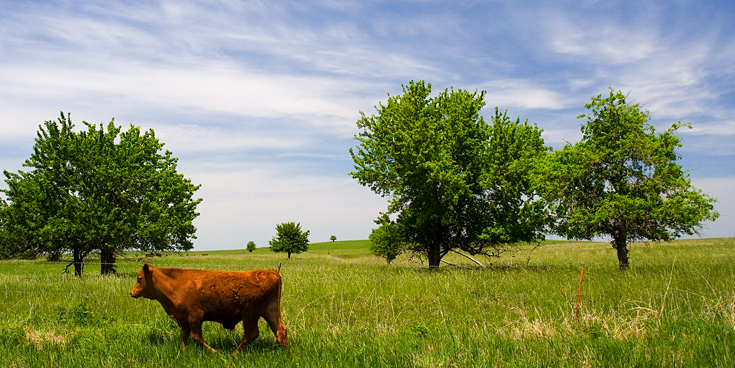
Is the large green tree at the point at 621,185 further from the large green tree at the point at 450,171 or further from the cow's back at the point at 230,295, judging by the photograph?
the cow's back at the point at 230,295

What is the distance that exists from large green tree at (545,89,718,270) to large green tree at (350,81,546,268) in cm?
196

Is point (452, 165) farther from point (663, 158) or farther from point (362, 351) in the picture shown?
point (362, 351)

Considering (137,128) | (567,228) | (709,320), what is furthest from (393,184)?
(709,320)

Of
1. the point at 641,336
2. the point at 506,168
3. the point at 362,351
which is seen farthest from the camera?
the point at 506,168

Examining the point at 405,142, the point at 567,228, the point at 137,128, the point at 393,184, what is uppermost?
the point at 137,128

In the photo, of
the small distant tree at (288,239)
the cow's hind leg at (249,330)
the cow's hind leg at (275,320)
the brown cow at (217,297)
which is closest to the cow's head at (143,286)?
the brown cow at (217,297)

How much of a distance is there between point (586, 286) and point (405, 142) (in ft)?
37.5

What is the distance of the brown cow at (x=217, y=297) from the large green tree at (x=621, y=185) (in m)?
17.1

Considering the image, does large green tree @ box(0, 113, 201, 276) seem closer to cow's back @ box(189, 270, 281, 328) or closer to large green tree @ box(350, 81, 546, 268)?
large green tree @ box(350, 81, 546, 268)

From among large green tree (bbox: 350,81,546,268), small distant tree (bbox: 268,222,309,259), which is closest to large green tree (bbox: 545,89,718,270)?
large green tree (bbox: 350,81,546,268)

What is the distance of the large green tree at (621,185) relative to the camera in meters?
19.7

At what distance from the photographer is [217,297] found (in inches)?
255

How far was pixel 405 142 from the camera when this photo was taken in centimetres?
2338

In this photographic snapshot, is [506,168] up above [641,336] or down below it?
above
